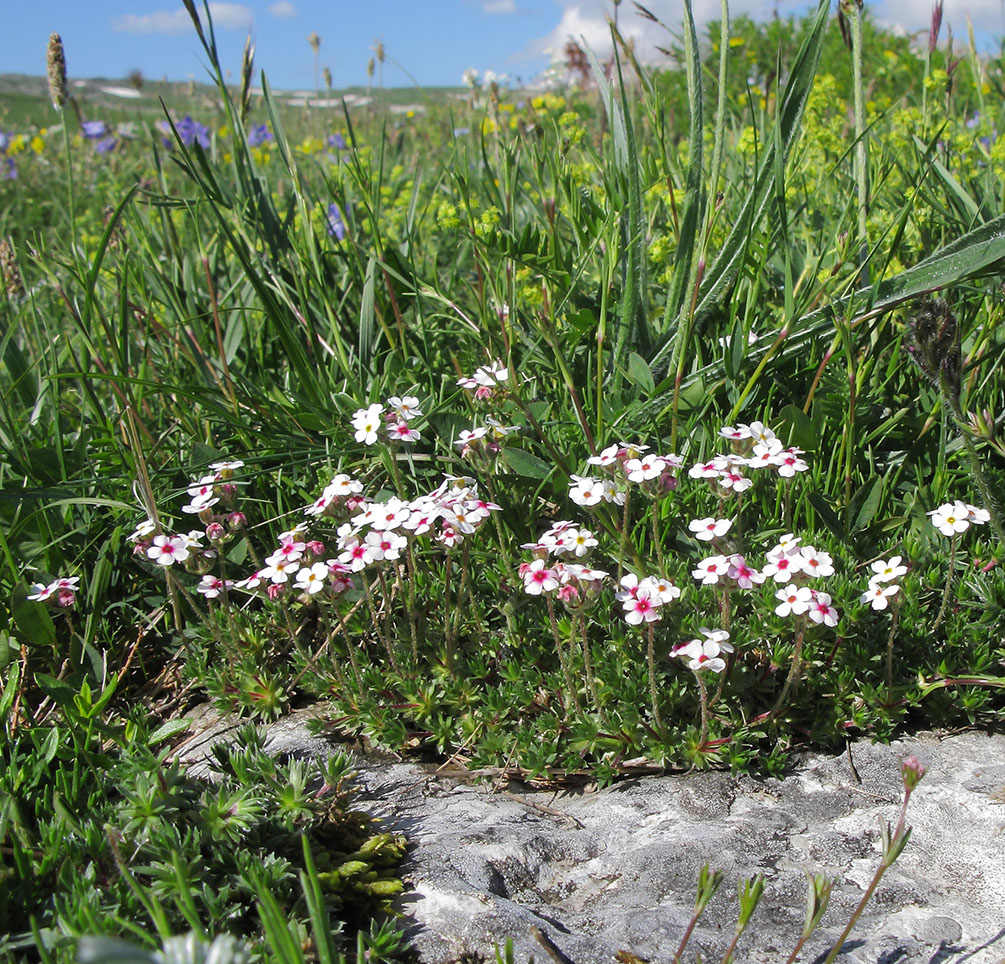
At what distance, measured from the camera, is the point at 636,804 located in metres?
2.20

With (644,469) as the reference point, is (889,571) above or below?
below

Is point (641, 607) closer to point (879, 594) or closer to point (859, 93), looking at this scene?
point (879, 594)

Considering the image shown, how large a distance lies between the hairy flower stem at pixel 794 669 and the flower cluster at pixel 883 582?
0.17m

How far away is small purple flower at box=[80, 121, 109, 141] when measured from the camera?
859 cm

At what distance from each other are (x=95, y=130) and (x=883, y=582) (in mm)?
9047

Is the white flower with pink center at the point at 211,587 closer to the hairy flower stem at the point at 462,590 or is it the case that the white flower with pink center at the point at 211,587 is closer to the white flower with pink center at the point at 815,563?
the hairy flower stem at the point at 462,590

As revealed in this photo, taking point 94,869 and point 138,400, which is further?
point 138,400

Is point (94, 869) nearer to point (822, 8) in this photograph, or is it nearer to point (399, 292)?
point (399, 292)

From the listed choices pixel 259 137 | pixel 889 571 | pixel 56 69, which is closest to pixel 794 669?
pixel 889 571

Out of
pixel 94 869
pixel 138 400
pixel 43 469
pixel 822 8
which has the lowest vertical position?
pixel 94 869

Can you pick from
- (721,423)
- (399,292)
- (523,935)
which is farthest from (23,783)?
(399,292)

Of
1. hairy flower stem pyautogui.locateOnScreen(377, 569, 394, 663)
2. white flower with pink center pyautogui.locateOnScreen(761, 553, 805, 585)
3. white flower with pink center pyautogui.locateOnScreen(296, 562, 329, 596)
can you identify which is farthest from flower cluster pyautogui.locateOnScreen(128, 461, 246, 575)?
white flower with pink center pyautogui.locateOnScreen(761, 553, 805, 585)

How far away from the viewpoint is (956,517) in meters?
2.30

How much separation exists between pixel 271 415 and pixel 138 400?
1.58ft
